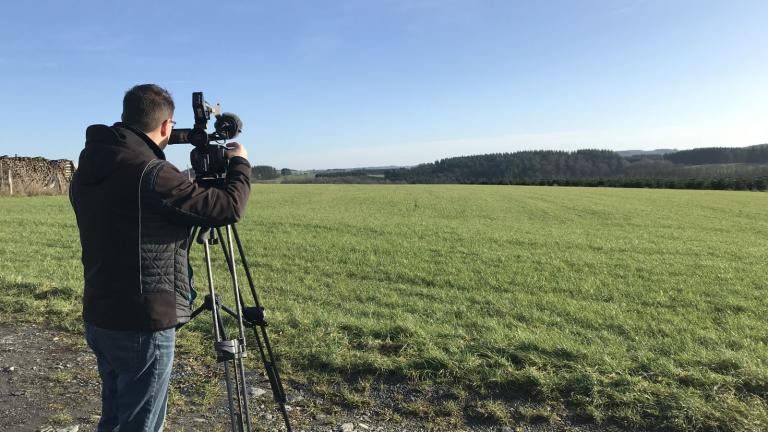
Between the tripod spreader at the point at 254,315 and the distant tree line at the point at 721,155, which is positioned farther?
the distant tree line at the point at 721,155

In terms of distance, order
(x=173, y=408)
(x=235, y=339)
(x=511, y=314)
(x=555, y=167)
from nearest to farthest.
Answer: (x=235, y=339) → (x=173, y=408) → (x=511, y=314) → (x=555, y=167)

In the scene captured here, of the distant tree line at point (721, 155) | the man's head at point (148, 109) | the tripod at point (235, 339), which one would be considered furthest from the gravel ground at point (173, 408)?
the distant tree line at point (721, 155)

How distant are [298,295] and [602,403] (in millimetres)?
5871

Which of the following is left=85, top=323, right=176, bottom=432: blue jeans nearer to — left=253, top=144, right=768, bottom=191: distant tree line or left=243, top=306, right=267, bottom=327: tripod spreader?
left=243, top=306, right=267, bottom=327: tripod spreader

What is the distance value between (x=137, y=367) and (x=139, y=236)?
0.70 meters

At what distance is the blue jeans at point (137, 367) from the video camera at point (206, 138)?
3.04 ft

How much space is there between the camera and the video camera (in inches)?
111

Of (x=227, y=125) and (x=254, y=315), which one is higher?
(x=227, y=125)

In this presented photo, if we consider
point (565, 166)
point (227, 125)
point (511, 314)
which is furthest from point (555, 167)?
point (227, 125)

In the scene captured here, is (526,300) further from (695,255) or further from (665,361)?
(695,255)

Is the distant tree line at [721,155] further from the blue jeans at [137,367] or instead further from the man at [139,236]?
the blue jeans at [137,367]

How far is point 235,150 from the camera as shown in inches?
110

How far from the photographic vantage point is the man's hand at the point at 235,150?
9.12ft

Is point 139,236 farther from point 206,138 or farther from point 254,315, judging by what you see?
point 254,315
